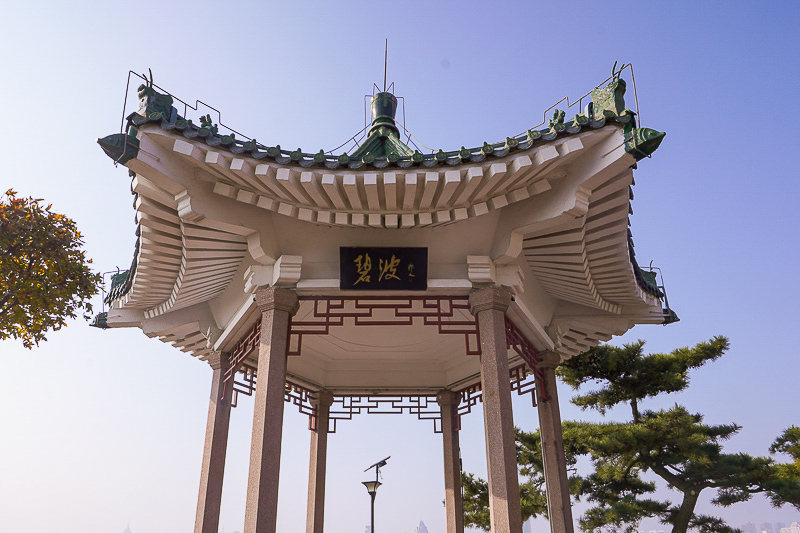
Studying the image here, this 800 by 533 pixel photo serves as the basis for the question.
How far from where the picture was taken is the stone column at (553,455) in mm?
10828

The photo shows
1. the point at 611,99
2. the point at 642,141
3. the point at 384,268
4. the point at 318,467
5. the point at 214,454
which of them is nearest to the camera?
the point at 642,141

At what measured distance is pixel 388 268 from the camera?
933 cm

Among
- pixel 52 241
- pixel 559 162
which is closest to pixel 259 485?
pixel 52 241

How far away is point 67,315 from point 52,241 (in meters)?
1.07

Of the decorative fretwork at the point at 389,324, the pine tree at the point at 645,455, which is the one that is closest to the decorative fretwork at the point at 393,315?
the decorative fretwork at the point at 389,324

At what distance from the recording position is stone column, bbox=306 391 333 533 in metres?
13.9

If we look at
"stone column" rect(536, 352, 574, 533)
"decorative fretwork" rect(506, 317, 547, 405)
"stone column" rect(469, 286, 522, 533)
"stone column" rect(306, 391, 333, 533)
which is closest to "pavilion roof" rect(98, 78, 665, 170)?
"stone column" rect(469, 286, 522, 533)

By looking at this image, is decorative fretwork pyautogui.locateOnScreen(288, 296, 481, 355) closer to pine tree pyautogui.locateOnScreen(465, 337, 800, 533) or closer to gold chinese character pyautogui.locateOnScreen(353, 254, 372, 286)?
gold chinese character pyautogui.locateOnScreen(353, 254, 372, 286)

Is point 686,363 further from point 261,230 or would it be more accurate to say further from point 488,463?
point 261,230

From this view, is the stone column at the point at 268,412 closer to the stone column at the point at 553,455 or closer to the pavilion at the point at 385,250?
the pavilion at the point at 385,250

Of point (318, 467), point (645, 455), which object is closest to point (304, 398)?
point (318, 467)

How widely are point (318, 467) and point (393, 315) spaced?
497 centimetres

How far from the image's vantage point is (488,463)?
27.5ft

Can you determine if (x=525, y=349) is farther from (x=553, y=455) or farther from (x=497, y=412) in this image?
(x=497, y=412)
